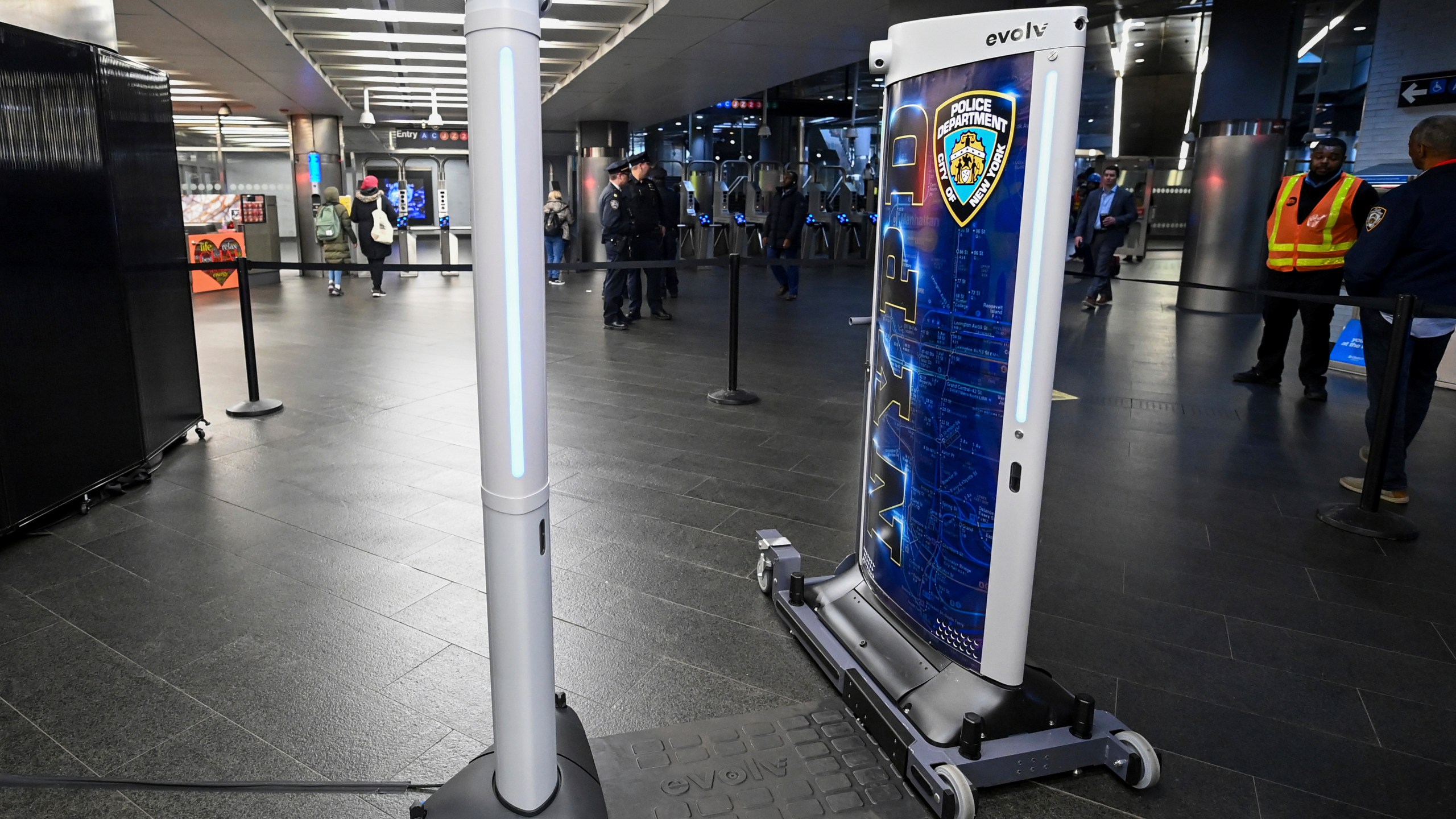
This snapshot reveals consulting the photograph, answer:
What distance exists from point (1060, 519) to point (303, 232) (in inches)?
652

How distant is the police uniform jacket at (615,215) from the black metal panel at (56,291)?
5.80 meters

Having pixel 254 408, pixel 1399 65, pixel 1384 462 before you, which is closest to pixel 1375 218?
pixel 1384 462

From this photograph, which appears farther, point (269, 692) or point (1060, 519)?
point (1060, 519)

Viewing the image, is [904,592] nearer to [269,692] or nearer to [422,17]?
[269,692]

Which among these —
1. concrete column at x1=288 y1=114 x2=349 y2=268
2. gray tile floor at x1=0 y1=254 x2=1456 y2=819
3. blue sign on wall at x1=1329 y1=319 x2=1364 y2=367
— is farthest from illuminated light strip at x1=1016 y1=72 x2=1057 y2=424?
concrete column at x1=288 y1=114 x2=349 y2=268

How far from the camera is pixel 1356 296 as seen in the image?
4.22 metres

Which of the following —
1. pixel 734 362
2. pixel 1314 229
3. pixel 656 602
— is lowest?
pixel 656 602

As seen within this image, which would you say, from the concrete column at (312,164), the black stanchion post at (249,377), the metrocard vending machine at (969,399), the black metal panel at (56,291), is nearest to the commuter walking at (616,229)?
the black stanchion post at (249,377)

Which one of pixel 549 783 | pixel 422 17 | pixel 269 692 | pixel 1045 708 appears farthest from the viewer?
pixel 422 17

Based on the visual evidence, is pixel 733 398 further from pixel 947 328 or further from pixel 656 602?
pixel 947 328

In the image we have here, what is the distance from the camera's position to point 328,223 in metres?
12.4

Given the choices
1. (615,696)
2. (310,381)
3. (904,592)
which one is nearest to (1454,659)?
(904,592)

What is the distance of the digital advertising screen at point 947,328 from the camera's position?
2.06m

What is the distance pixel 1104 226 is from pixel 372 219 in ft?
32.1
